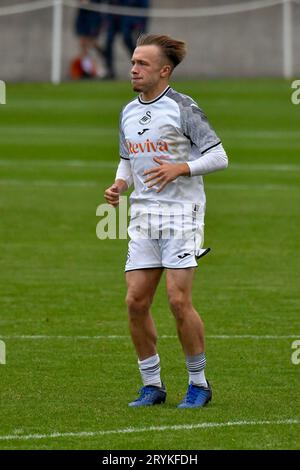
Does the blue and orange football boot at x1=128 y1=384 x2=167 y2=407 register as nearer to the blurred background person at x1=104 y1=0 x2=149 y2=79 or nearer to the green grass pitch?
the green grass pitch

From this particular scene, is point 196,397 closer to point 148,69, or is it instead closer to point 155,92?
point 155,92

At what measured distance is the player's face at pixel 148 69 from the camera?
9.93 meters

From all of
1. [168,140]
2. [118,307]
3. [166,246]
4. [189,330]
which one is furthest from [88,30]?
[189,330]

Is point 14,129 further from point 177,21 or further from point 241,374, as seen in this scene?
point 241,374

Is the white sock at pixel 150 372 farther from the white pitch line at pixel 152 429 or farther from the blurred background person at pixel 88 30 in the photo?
the blurred background person at pixel 88 30

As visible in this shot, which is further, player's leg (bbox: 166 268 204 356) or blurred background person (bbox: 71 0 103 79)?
blurred background person (bbox: 71 0 103 79)

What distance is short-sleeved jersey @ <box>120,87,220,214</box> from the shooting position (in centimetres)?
991

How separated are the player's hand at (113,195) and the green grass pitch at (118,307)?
1357 mm

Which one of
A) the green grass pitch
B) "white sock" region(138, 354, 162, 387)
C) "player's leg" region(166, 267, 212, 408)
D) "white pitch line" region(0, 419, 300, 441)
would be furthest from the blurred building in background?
"white pitch line" region(0, 419, 300, 441)

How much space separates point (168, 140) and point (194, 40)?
2924 centimetres

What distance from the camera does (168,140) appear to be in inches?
392

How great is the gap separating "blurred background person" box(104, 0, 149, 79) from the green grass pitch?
233 inches

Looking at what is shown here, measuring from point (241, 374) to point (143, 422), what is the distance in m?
1.91

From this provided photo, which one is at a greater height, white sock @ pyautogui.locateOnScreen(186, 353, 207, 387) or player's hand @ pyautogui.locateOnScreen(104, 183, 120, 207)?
player's hand @ pyautogui.locateOnScreen(104, 183, 120, 207)
